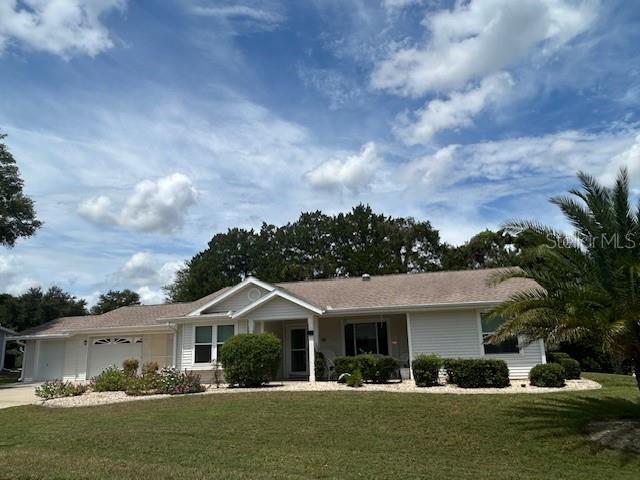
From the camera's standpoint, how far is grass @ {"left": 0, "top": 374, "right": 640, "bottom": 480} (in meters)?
7.70

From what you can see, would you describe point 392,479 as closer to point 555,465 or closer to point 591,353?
point 555,465

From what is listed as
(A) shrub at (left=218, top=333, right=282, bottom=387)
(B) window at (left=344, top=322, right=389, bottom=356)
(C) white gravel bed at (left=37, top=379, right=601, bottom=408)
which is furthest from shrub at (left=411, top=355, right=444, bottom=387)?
(A) shrub at (left=218, top=333, right=282, bottom=387)

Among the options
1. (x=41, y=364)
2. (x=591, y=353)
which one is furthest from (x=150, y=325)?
(x=591, y=353)

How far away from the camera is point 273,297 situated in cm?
Answer: 1988

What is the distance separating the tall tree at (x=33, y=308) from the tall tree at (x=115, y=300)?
290 centimetres

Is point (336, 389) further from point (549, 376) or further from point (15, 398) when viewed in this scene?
point (15, 398)

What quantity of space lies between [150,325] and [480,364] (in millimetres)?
16412

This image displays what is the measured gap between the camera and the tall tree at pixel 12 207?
105 feet

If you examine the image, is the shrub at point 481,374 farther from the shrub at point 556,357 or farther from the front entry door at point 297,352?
the front entry door at point 297,352

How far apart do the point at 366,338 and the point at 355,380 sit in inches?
189

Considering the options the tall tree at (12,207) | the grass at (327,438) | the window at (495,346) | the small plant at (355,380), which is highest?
the tall tree at (12,207)

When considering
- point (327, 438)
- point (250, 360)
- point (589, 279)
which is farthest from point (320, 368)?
point (589, 279)

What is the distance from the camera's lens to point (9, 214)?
32.2 m

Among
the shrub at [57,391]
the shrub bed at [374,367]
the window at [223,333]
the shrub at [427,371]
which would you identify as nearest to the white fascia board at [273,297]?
the window at [223,333]
